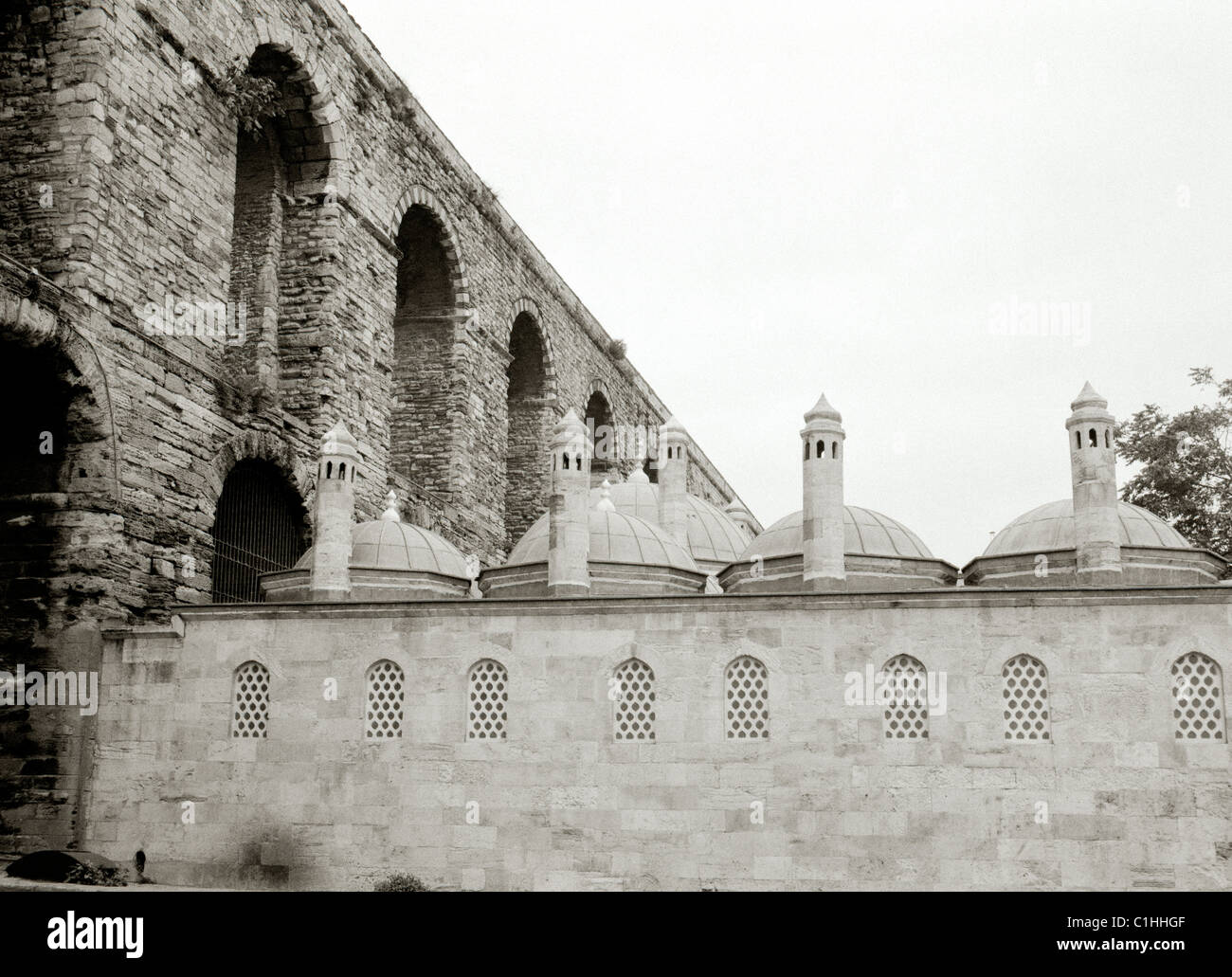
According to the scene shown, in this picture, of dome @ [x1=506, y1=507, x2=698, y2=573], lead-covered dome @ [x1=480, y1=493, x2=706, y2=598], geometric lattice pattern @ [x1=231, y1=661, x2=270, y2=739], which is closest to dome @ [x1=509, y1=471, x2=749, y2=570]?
dome @ [x1=506, y1=507, x2=698, y2=573]

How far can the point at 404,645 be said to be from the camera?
17219mm

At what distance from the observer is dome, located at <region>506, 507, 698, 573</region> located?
2042 centimetres

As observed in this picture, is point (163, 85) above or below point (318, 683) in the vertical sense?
above

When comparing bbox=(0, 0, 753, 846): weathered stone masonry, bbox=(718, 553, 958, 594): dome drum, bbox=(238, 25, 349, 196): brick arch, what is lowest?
bbox=(718, 553, 958, 594): dome drum

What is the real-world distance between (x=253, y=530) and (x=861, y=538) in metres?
9.33

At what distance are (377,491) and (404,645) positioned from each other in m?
8.17

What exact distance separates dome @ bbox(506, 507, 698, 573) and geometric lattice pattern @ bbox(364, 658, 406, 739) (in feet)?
11.7

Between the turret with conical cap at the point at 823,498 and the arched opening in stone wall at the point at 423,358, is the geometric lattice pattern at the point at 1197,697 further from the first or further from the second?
the arched opening in stone wall at the point at 423,358

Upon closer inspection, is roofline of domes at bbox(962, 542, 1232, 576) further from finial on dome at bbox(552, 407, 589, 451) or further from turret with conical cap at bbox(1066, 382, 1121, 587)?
finial on dome at bbox(552, 407, 589, 451)

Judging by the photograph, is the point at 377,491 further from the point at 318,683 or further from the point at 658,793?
the point at 658,793

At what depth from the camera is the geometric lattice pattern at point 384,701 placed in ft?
56.3

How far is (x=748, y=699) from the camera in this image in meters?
16.6

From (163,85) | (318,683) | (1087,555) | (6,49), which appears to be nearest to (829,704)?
(1087,555)
